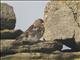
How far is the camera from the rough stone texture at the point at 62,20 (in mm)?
26188

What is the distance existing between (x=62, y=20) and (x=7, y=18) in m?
3.94

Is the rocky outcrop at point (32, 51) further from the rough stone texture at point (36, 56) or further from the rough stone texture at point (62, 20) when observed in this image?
the rough stone texture at point (62, 20)

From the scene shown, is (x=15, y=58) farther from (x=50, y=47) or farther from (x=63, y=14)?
(x=63, y=14)

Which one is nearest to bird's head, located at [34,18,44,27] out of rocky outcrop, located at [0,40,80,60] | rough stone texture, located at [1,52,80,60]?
rocky outcrop, located at [0,40,80,60]

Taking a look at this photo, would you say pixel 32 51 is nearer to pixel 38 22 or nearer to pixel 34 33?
pixel 34 33

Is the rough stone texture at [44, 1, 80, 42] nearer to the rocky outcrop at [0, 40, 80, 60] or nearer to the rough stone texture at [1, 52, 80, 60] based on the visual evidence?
the rocky outcrop at [0, 40, 80, 60]

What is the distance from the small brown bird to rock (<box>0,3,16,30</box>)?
87cm

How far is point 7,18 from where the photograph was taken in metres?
24.2

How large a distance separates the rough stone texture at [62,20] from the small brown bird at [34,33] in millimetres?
1367

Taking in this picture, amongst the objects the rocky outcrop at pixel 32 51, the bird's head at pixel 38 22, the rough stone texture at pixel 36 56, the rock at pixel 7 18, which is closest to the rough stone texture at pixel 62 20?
the bird's head at pixel 38 22

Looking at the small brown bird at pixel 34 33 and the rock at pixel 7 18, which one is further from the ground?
the rock at pixel 7 18

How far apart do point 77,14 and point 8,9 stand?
476cm

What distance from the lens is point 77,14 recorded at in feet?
87.7

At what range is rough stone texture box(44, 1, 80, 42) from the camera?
2619cm
